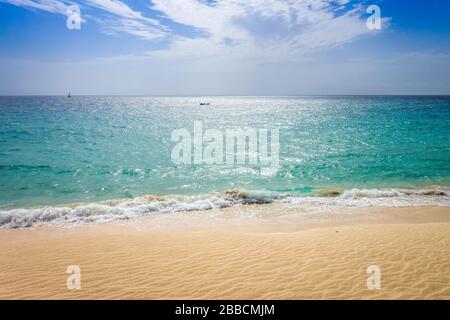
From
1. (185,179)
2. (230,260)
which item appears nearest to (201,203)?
(185,179)

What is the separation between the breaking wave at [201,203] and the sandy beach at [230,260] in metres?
1.05

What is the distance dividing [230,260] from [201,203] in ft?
21.9

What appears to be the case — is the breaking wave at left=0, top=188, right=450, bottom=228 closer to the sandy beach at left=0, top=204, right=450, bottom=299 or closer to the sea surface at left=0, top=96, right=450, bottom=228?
the sea surface at left=0, top=96, right=450, bottom=228

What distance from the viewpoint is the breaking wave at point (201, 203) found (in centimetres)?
1234

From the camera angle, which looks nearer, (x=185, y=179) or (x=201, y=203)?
(x=201, y=203)

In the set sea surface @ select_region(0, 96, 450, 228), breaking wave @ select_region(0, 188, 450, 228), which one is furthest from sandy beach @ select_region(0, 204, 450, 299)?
sea surface @ select_region(0, 96, 450, 228)

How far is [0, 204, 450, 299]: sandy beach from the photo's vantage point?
20.9 feet

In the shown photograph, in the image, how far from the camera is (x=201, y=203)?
47.1 ft

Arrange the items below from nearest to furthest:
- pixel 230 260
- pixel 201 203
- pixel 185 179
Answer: pixel 230 260
pixel 201 203
pixel 185 179

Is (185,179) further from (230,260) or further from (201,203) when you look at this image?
(230,260)

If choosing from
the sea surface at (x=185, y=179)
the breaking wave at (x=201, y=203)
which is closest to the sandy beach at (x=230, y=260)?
the breaking wave at (x=201, y=203)

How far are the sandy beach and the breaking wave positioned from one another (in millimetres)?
1048
